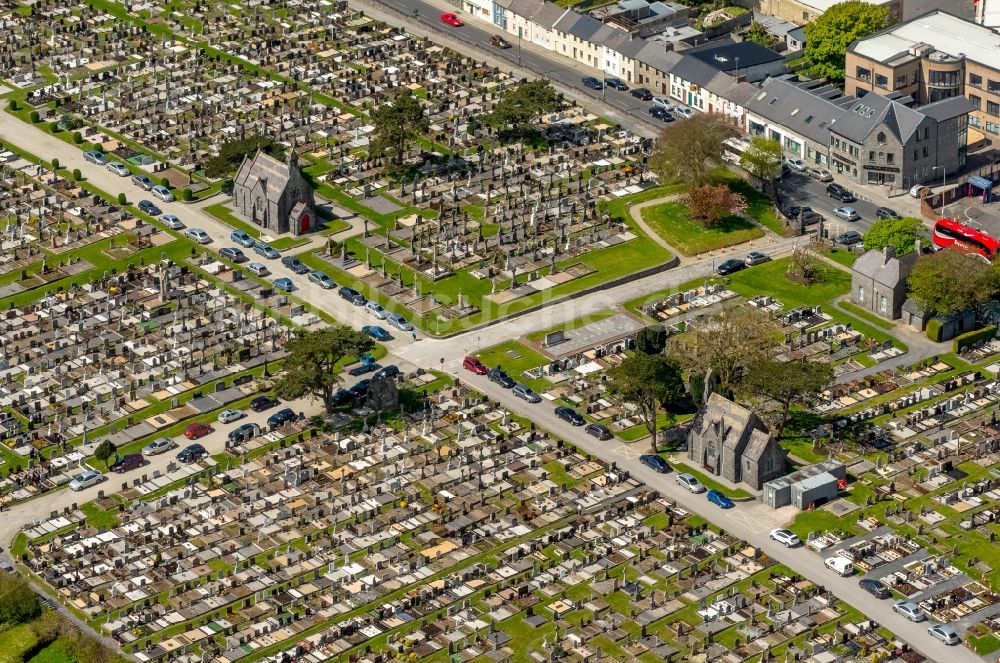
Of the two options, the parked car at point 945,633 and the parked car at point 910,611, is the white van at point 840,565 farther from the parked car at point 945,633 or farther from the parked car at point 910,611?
the parked car at point 945,633

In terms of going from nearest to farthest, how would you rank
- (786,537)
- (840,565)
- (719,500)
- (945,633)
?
(945,633) < (840,565) < (786,537) < (719,500)

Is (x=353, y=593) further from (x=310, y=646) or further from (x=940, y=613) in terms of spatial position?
(x=940, y=613)

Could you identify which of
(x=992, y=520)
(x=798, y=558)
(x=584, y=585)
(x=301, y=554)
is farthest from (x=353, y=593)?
(x=992, y=520)

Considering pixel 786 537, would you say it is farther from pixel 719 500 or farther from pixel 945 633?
pixel 945 633

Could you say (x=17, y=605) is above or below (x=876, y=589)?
above

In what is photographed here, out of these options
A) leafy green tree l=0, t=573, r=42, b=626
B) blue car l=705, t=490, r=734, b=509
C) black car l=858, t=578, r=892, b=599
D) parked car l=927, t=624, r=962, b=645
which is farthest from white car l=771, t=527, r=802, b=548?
leafy green tree l=0, t=573, r=42, b=626

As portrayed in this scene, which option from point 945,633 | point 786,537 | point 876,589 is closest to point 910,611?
point 945,633
